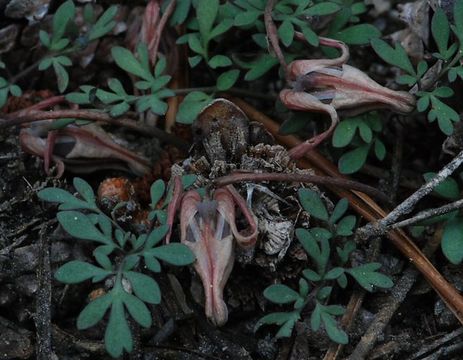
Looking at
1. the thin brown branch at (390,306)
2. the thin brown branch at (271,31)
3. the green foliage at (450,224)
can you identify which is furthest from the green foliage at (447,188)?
the thin brown branch at (271,31)

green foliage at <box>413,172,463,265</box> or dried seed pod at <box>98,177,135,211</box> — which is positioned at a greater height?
green foliage at <box>413,172,463,265</box>

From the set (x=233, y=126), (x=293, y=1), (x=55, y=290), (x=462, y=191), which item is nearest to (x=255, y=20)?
(x=293, y=1)

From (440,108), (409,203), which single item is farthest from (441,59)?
(409,203)

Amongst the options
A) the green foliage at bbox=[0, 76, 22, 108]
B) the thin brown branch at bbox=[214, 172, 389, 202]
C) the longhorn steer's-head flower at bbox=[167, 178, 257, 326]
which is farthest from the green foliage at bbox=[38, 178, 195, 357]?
the green foliage at bbox=[0, 76, 22, 108]

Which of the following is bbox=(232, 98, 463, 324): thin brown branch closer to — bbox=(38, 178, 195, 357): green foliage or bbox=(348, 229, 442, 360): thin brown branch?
bbox=(348, 229, 442, 360): thin brown branch

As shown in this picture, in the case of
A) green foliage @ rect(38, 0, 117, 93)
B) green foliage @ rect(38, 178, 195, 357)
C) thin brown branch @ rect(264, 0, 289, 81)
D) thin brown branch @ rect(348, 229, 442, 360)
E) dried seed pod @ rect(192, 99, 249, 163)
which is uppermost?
thin brown branch @ rect(264, 0, 289, 81)

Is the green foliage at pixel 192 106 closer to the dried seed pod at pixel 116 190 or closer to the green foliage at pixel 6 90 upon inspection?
the dried seed pod at pixel 116 190

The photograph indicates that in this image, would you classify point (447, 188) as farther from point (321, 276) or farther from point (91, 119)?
point (91, 119)
